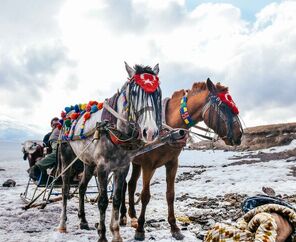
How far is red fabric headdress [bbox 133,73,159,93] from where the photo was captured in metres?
5.21

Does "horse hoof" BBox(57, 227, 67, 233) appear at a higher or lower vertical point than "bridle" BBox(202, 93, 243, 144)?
lower

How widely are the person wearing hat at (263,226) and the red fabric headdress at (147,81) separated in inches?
107

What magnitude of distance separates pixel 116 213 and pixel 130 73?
104 inches

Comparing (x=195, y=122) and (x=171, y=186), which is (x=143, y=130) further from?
(x=171, y=186)

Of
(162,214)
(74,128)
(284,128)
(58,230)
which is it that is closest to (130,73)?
(74,128)

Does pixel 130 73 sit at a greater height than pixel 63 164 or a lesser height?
greater

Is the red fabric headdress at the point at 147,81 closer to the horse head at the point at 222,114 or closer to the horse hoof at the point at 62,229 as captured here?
the horse head at the point at 222,114

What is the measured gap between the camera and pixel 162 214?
339 inches

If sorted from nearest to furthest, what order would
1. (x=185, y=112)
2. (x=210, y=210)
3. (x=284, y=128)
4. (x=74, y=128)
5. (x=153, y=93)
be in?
(x=153, y=93) < (x=185, y=112) < (x=74, y=128) < (x=210, y=210) < (x=284, y=128)

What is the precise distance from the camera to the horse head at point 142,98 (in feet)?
16.5

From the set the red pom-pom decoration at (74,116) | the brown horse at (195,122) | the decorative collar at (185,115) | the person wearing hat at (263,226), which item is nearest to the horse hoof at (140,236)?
the brown horse at (195,122)

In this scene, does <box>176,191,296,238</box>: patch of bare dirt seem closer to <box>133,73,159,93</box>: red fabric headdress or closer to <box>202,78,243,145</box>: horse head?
Result: <box>202,78,243,145</box>: horse head

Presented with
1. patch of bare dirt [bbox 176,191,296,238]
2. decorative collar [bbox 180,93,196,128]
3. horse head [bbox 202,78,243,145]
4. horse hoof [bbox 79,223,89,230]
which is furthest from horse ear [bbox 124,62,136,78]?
horse hoof [bbox 79,223,89,230]

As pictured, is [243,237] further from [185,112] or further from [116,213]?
[185,112]
